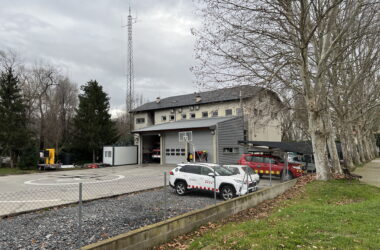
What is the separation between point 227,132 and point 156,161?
11.8 metres

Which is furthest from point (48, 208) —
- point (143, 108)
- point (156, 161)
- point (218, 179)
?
point (143, 108)

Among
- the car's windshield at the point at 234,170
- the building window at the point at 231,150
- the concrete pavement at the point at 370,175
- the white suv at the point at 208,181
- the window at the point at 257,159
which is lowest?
the concrete pavement at the point at 370,175

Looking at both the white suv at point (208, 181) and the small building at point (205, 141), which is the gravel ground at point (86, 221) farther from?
the small building at point (205, 141)

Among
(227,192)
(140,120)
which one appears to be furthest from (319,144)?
(140,120)

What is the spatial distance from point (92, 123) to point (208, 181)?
85.2ft

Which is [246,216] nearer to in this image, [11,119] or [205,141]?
[205,141]

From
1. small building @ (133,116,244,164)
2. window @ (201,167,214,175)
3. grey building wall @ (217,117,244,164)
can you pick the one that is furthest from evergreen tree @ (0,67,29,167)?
window @ (201,167,214,175)

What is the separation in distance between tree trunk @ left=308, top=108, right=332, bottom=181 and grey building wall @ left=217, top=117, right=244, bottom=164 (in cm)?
1249

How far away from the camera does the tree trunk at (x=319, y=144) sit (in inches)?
496

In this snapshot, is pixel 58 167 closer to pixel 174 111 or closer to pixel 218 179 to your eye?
pixel 174 111

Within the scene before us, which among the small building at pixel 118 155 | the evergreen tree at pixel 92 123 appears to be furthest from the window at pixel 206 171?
the evergreen tree at pixel 92 123

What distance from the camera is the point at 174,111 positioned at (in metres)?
37.5

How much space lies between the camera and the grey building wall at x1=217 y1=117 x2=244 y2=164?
25.4m

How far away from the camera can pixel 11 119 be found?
25.7 m
